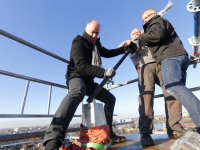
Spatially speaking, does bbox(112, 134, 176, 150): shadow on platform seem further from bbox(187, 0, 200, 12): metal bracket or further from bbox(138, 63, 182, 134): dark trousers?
bbox(187, 0, 200, 12): metal bracket

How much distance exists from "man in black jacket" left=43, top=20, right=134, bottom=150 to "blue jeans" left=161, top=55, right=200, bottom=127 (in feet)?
1.98

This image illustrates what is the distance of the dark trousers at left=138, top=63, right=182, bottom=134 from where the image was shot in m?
1.76

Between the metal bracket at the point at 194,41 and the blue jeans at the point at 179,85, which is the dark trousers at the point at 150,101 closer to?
the blue jeans at the point at 179,85

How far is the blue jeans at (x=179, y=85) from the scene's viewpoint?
1209mm

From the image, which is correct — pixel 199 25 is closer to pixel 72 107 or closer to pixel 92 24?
pixel 92 24

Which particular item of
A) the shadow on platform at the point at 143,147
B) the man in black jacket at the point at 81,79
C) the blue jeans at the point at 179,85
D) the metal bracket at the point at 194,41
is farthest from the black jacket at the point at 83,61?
the metal bracket at the point at 194,41

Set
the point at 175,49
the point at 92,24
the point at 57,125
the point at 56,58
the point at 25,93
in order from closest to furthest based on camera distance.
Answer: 1. the point at 57,125
2. the point at 175,49
3. the point at 25,93
4. the point at 92,24
5. the point at 56,58

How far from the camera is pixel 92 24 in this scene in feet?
6.30

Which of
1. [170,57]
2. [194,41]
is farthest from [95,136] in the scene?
[194,41]

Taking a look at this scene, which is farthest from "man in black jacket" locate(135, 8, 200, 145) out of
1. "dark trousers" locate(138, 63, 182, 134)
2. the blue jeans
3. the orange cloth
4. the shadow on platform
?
the orange cloth

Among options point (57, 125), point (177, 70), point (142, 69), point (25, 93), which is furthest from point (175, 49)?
point (25, 93)

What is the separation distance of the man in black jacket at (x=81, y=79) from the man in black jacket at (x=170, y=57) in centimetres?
47

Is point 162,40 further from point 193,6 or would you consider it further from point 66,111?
point 66,111

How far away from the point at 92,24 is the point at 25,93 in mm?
1259
